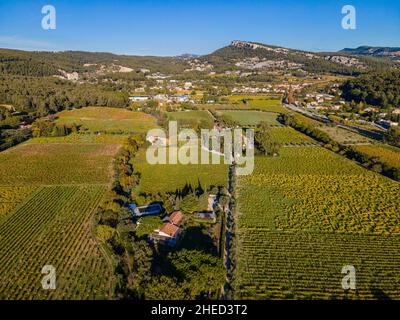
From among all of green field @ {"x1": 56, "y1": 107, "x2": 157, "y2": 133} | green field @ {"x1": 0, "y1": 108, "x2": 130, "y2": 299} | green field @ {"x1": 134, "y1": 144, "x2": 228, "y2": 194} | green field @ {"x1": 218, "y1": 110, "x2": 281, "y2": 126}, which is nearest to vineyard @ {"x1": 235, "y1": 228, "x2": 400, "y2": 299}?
green field @ {"x1": 0, "y1": 108, "x2": 130, "y2": 299}

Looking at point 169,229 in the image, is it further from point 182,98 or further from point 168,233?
point 182,98

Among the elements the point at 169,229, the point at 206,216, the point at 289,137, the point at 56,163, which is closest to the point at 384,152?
the point at 289,137

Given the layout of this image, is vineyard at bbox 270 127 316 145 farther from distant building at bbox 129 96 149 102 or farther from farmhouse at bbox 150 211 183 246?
distant building at bbox 129 96 149 102

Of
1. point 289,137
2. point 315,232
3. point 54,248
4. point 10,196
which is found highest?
point 289,137

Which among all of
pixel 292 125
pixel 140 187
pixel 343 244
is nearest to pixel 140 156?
pixel 140 187

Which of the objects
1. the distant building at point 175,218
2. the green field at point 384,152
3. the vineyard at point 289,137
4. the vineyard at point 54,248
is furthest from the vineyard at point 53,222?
the green field at point 384,152
